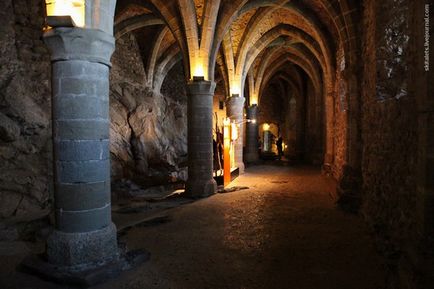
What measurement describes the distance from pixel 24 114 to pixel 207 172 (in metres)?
4.72

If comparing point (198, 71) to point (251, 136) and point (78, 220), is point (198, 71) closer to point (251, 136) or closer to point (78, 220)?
point (78, 220)

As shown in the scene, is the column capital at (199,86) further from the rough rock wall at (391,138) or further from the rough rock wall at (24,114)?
the rough rock wall at (391,138)

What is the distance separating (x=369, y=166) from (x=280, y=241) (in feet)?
8.05

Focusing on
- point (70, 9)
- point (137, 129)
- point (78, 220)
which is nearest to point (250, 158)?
point (137, 129)

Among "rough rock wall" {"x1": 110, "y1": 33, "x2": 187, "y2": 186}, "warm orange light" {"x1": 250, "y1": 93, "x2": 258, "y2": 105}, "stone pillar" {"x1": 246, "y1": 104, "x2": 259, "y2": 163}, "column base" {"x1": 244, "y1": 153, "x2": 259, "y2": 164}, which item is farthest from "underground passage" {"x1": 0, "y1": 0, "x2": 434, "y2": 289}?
"column base" {"x1": 244, "y1": 153, "x2": 259, "y2": 164}

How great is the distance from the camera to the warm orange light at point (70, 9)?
3.53m

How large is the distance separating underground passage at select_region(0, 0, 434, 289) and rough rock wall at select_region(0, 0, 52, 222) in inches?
1.1

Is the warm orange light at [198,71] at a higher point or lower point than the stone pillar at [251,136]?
higher

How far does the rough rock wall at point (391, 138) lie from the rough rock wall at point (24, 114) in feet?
21.4

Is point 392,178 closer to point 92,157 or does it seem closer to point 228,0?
point 92,157

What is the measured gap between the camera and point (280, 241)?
15.7 ft

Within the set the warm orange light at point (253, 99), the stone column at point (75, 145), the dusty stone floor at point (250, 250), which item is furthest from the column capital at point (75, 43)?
the warm orange light at point (253, 99)

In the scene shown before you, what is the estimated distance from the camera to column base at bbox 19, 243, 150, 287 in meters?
3.37

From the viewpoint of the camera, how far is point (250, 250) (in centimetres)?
441
